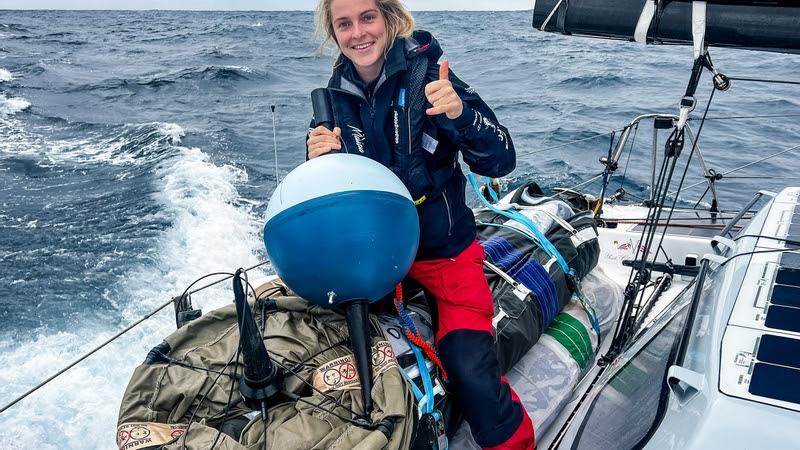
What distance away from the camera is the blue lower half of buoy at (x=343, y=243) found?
1.70 m

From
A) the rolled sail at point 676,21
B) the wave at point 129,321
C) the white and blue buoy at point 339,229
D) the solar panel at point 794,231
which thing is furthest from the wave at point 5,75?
the solar panel at point 794,231

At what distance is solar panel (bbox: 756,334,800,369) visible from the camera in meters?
1.50

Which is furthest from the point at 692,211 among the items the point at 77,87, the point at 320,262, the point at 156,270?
the point at 77,87

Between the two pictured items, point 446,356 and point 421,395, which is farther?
point 446,356

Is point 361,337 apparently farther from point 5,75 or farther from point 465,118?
point 5,75

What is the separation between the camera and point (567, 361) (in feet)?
8.57

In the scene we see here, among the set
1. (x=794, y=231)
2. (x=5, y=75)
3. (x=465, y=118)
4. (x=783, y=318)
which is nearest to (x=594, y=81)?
(x=794, y=231)

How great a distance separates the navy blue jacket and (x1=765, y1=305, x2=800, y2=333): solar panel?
91 cm

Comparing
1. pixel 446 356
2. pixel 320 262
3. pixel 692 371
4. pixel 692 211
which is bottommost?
pixel 692 211

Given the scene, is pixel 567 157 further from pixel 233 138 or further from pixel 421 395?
pixel 421 395

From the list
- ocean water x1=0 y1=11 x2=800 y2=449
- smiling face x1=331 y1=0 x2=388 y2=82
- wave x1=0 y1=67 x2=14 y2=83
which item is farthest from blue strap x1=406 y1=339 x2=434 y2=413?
wave x1=0 y1=67 x2=14 y2=83

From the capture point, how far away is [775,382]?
4.71 ft

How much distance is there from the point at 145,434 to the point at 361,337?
0.65 m

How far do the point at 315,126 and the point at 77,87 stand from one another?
578 inches
